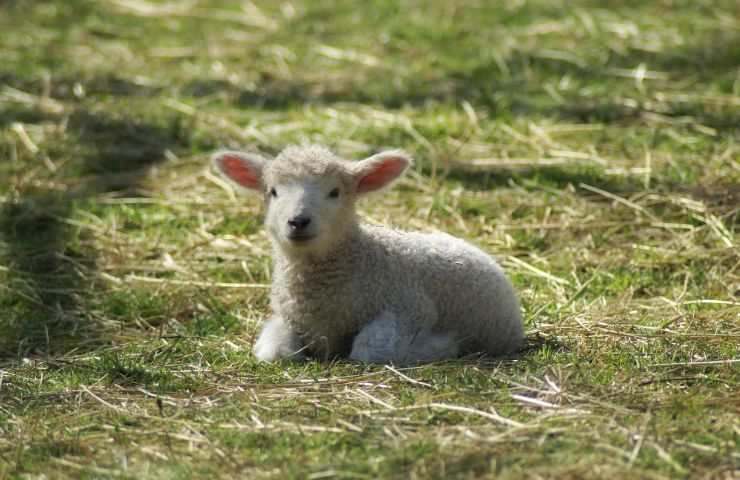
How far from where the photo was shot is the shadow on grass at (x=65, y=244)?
6.91m

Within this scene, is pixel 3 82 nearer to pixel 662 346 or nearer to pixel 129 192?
pixel 129 192

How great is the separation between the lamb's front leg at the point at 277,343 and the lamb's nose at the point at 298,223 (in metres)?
0.59

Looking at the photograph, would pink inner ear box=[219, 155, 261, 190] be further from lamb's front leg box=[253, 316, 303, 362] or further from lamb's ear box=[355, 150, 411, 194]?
lamb's front leg box=[253, 316, 303, 362]

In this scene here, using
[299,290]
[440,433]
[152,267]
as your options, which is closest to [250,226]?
[152,267]

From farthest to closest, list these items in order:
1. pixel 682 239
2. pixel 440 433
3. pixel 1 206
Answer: pixel 1 206 → pixel 682 239 → pixel 440 433

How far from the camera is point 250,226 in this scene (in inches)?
333

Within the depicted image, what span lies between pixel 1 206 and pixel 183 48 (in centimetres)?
414

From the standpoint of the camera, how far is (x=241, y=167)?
21.7 feet

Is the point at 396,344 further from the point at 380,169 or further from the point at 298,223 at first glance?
the point at 380,169

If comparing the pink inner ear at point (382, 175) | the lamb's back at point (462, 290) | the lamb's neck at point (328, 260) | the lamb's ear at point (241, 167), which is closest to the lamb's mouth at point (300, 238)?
the lamb's neck at point (328, 260)

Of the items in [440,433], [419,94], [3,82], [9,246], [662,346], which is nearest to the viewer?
[440,433]

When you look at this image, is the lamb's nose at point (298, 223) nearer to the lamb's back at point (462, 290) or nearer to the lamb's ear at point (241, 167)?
the lamb's back at point (462, 290)

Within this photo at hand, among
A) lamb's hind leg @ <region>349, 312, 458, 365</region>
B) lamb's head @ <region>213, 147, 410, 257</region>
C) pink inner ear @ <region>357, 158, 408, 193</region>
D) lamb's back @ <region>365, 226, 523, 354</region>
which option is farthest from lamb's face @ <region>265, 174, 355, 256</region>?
Answer: lamb's hind leg @ <region>349, 312, 458, 365</region>

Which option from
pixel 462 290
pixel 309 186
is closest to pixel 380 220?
pixel 462 290
